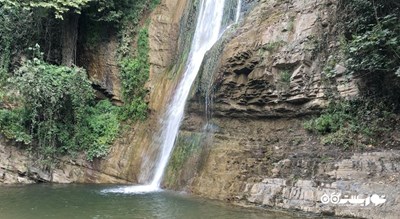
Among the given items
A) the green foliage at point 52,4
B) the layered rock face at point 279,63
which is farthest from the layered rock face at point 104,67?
the layered rock face at point 279,63

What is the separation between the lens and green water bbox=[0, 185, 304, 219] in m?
8.73

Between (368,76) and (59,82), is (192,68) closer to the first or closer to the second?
(59,82)

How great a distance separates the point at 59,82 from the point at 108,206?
686cm

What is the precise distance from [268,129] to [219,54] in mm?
3086

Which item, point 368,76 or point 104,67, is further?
point 104,67

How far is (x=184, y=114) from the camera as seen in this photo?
1391 centimetres

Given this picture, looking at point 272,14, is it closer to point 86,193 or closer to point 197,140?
point 197,140

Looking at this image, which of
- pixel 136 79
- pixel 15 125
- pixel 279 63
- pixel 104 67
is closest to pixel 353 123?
pixel 279 63

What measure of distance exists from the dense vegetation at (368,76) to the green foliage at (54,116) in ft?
28.6

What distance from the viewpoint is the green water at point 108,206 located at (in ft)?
28.7

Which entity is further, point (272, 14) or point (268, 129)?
point (272, 14)

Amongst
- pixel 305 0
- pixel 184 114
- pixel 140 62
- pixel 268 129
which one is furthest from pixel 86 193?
pixel 305 0

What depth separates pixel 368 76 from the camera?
32.2 feet

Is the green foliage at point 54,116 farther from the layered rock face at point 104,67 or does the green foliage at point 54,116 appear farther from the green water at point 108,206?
the green water at point 108,206
